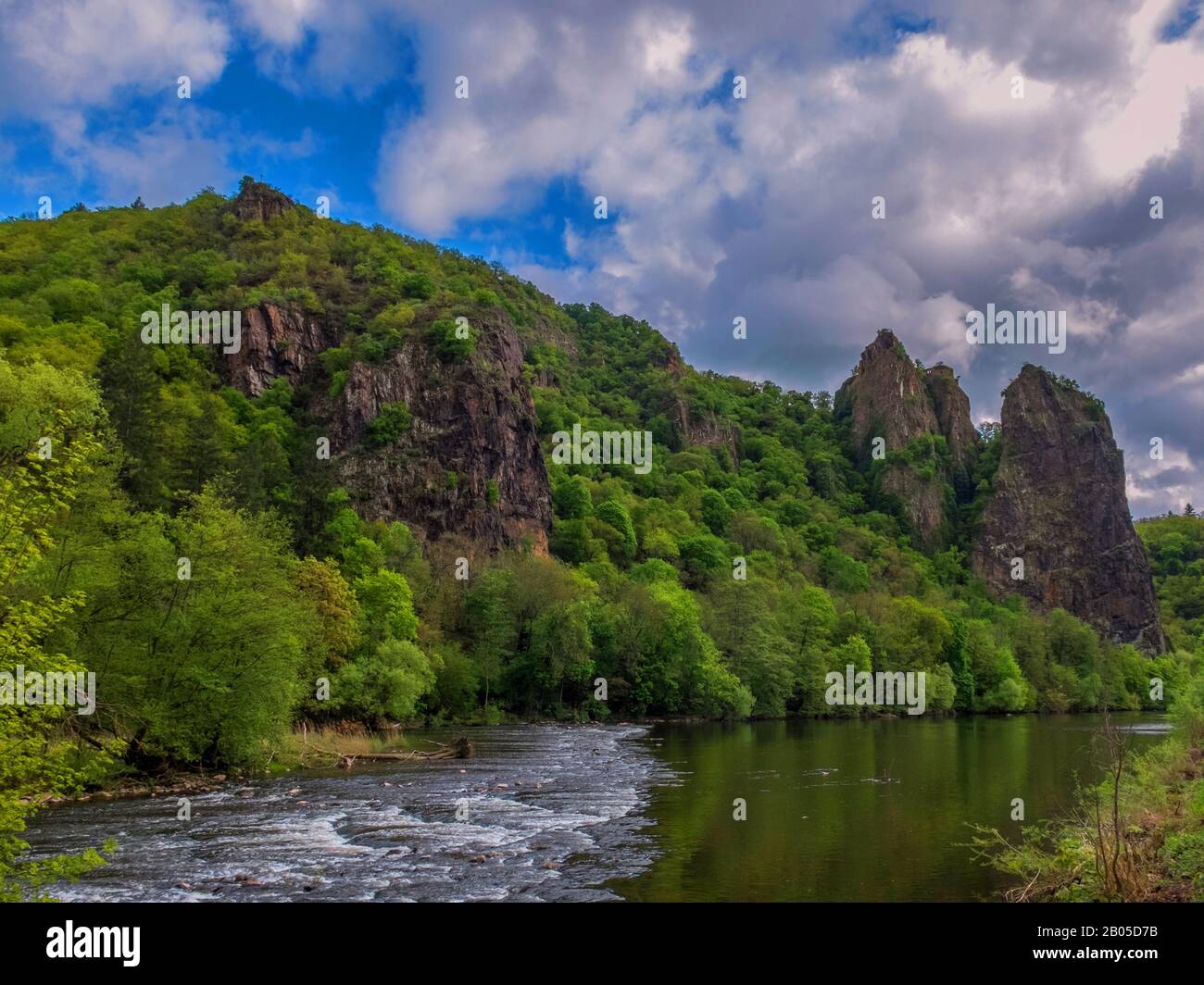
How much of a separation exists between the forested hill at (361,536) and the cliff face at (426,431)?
0.43m

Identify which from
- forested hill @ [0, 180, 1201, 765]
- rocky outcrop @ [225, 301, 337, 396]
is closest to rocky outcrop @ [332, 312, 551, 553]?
forested hill @ [0, 180, 1201, 765]

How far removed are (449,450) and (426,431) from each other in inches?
166

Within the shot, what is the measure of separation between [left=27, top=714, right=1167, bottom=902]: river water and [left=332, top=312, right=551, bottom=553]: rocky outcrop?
231ft

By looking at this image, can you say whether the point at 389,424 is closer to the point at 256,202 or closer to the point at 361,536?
the point at 361,536

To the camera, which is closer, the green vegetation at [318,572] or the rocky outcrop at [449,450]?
the green vegetation at [318,572]

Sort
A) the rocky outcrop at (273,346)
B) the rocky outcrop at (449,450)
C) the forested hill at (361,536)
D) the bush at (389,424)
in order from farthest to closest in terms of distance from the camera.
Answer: the rocky outcrop at (273,346), the bush at (389,424), the rocky outcrop at (449,450), the forested hill at (361,536)

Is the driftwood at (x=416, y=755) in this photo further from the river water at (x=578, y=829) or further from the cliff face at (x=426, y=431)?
the cliff face at (x=426, y=431)

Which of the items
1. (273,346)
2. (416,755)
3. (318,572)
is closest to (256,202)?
(273,346)

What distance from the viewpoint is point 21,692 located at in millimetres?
13805

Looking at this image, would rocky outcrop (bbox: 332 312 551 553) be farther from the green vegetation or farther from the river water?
the river water

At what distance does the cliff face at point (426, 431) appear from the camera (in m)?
117

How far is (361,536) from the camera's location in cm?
8919

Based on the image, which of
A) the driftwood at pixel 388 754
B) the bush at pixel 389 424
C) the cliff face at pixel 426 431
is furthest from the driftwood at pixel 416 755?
the bush at pixel 389 424
